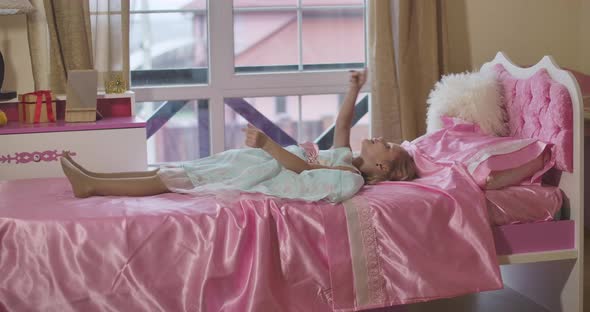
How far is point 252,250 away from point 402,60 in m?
1.90

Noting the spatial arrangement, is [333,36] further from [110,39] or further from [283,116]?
[110,39]

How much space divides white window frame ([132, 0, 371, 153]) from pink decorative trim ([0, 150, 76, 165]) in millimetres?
777

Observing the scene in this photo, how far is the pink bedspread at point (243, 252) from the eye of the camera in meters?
2.29

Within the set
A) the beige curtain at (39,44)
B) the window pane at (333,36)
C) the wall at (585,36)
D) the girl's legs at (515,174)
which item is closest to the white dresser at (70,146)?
the beige curtain at (39,44)

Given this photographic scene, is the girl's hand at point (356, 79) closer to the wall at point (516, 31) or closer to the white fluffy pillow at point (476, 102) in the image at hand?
the white fluffy pillow at point (476, 102)

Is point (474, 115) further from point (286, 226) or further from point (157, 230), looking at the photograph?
point (157, 230)

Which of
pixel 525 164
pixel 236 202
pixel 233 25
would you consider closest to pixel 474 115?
pixel 525 164

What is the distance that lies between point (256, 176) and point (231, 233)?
0.33 metres

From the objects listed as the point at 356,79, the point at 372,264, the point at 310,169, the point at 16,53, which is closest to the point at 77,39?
the point at 16,53

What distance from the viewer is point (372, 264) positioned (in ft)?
7.90

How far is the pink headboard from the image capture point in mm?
2621

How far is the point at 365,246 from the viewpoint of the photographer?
241 cm

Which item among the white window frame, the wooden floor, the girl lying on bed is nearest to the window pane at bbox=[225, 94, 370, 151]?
the white window frame

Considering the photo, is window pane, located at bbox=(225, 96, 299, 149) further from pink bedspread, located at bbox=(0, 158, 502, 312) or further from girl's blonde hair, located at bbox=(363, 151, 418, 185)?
pink bedspread, located at bbox=(0, 158, 502, 312)
